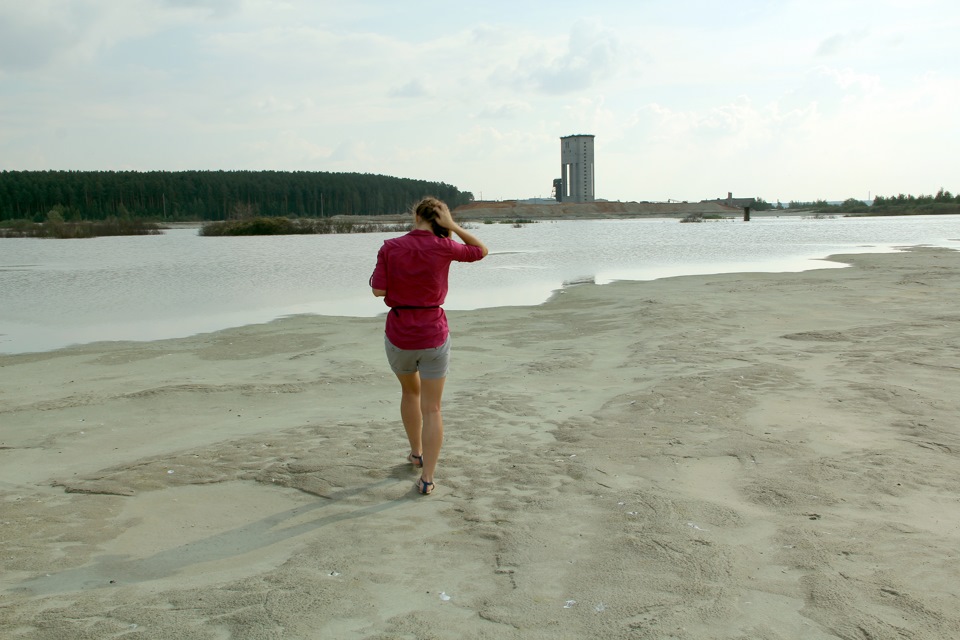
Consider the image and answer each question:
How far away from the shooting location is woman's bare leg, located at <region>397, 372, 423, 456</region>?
5695mm

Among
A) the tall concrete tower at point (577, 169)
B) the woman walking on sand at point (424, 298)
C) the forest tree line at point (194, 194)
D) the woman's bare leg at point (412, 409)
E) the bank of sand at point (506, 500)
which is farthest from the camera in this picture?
the tall concrete tower at point (577, 169)

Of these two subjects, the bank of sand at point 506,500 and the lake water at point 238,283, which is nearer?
the bank of sand at point 506,500

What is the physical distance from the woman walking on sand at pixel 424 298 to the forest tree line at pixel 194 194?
405 ft

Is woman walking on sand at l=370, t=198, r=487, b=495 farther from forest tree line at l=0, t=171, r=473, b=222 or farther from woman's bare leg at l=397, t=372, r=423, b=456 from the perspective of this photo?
forest tree line at l=0, t=171, r=473, b=222

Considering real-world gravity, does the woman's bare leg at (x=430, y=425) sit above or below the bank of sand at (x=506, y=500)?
above

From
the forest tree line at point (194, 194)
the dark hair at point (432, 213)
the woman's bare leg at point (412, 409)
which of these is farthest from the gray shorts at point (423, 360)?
the forest tree line at point (194, 194)

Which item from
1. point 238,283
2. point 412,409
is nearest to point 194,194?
point 238,283

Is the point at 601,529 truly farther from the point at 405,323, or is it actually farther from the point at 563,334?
the point at 563,334

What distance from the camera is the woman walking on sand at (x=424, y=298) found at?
17.4ft

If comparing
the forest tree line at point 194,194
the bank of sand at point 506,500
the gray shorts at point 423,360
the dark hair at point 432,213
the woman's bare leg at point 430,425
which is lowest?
the bank of sand at point 506,500

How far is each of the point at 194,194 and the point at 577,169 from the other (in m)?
85.3

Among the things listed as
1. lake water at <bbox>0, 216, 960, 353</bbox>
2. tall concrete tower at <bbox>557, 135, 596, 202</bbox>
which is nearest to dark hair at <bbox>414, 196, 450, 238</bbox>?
lake water at <bbox>0, 216, 960, 353</bbox>

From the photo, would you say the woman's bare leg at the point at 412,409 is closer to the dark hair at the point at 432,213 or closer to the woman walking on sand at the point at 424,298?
the woman walking on sand at the point at 424,298

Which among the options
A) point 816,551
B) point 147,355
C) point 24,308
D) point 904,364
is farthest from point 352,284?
point 816,551
